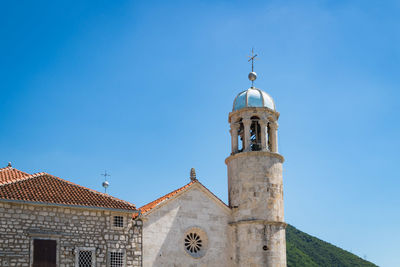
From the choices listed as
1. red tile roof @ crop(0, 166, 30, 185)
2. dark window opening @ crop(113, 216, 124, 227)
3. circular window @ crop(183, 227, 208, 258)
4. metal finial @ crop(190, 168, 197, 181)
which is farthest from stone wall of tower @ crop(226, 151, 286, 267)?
red tile roof @ crop(0, 166, 30, 185)

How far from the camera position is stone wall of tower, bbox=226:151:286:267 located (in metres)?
28.8

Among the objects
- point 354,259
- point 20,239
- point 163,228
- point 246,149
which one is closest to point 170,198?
point 163,228

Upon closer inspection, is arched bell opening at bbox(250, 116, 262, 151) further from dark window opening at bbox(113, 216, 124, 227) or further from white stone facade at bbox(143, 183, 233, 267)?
dark window opening at bbox(113, 216, 124, 227)

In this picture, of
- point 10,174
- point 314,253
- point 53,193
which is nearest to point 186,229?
point 53,193

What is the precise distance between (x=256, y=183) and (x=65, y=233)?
11.1 metres

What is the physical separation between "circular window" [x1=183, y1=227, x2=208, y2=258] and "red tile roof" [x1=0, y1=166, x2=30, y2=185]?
9.42 metres

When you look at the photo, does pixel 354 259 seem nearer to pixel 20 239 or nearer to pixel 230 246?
pixel 230 246

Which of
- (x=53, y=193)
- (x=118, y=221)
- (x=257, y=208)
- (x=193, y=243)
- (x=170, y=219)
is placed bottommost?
(x=193, y=243)

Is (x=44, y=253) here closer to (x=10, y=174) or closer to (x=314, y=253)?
(x=10, y=174)

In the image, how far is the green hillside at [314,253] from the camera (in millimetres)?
61688

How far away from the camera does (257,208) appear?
1158 inches

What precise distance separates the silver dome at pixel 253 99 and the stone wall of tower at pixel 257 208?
3.18 m

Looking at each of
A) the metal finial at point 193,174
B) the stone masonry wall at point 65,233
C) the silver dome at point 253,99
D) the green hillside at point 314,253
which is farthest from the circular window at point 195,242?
the green hillside at point 314,253

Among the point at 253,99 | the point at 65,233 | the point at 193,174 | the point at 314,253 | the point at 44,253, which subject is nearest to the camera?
the point at 44,253
